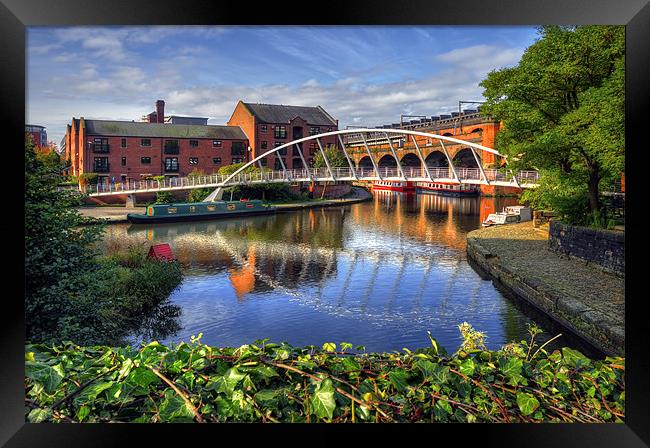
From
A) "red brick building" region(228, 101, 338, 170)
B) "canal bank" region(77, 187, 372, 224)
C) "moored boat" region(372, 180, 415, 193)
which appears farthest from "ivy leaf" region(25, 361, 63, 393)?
"moored boat" region(372, 180, 415, 193)

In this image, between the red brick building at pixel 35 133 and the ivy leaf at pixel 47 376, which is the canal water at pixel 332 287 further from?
the ivy leaf at pixel 47 376

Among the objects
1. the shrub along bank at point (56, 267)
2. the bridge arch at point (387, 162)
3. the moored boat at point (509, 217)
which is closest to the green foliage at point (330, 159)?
the bridge arch at point (387, 162)

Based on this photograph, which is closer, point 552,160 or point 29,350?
point 29,350

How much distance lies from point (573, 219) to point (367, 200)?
103ft

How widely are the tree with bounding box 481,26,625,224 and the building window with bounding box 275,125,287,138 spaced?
1187 inches

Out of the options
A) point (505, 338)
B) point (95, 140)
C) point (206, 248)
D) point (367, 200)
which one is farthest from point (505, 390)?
point (367, 200)

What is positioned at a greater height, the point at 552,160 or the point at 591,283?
the point at 552,160

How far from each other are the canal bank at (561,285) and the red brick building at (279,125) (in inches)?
1100

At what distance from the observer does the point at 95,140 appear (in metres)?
36.5

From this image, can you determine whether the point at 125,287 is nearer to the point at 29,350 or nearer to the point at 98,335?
the point at 98,335

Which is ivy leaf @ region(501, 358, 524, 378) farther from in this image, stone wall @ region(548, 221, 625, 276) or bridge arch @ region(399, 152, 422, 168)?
bridge arch @ region(399, 152, 422, 168)

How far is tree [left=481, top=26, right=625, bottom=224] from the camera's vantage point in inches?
525

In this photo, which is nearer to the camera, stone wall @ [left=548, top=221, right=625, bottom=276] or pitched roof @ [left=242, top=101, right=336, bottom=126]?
stone wall @ [left=548, top=221, right=625, bottom=276]
